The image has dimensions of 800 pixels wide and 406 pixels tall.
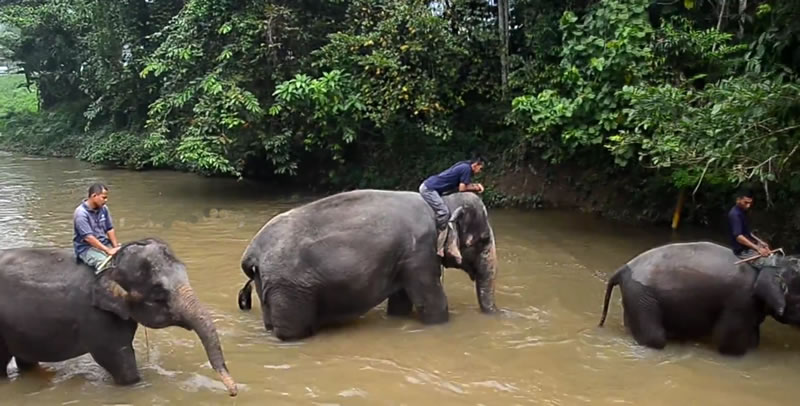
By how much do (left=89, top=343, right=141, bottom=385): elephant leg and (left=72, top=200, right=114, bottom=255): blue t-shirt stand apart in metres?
0.75

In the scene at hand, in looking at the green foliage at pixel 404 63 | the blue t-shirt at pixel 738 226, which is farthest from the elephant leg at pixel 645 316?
the green foliage at pixel 404 63

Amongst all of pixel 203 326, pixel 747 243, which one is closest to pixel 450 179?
pixel 747 243

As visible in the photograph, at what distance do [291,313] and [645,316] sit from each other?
9.74 ft

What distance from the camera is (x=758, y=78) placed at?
7.10 metres

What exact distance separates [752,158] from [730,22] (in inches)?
196

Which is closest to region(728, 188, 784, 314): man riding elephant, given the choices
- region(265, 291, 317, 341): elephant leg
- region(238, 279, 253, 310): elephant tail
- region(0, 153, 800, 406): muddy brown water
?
region(0, 153, 800, 406): muddy brown water

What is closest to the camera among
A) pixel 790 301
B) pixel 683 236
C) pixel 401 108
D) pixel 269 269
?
pixel 790 301

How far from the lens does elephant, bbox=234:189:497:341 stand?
22.7 feet

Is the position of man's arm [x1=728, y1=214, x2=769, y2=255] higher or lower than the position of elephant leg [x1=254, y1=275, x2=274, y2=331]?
higher

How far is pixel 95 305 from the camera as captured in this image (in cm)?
574

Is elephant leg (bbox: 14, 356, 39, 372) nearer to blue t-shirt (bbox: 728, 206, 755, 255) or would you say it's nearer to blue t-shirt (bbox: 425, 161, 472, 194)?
blue t-shirt (bbox: 425, 161, 472, 194)

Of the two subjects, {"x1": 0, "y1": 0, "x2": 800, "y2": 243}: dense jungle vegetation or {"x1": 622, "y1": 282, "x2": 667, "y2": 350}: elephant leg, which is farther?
{"x1": 0, "y1": 0, "x2": 800, "y2": 243}: dense jungle vegetation

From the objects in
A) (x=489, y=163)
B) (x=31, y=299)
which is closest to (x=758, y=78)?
(x=31, y=299)

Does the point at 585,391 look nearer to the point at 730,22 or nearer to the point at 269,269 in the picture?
the point at 269,269
